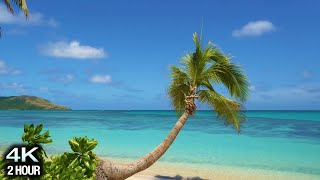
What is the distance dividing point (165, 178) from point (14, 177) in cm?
823

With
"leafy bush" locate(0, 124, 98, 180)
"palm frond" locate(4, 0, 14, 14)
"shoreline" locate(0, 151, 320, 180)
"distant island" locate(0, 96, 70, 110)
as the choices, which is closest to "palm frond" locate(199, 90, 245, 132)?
"shoreline" locate(0, 151, 320, 180)

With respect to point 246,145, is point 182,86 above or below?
above

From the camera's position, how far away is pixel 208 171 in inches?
562

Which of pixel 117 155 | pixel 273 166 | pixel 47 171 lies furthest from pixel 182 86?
pixel 117 155

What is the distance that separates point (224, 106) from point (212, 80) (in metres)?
0.69

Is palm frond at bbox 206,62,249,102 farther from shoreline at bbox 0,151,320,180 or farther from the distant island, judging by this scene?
the distant island

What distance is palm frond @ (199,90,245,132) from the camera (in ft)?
30.9

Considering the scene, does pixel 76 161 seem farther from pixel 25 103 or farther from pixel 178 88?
pixel 25 103

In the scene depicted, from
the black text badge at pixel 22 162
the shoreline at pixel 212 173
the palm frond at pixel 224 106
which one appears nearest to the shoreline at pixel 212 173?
the shoreline at pixel 212 173

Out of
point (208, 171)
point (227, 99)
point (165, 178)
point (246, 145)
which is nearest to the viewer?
point (227, 99)

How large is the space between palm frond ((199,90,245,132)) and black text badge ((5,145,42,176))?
6120 millimetres

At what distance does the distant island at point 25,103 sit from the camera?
534ft

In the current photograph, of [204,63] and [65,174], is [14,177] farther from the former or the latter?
[204,63]

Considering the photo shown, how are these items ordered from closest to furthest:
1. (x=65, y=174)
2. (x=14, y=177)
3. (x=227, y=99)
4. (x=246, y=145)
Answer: (x=14, y=177) < (x=65, y=174) < (x=227, y=99) < (x=246, y=145)
